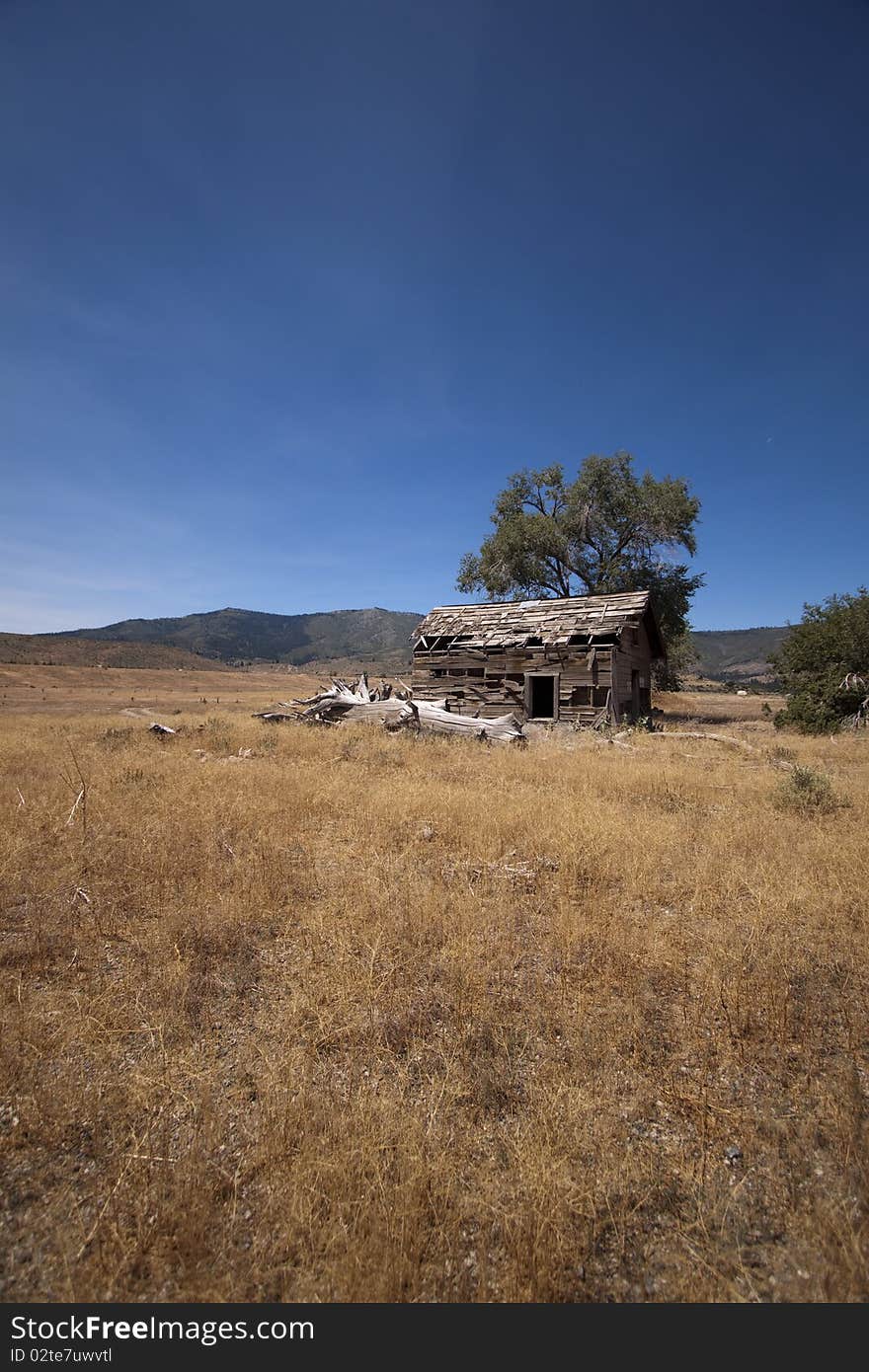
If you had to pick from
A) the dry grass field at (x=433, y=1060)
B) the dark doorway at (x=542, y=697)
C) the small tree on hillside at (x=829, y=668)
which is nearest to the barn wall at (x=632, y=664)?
the dark doorway at (x=542, y=697)

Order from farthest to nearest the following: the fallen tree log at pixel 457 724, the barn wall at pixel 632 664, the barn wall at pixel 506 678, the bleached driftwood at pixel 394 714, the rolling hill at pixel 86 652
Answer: the rolling hill at pixel 86 652, the barn wall at pixel 632 664, the barn wall at pixel 506 678, the bleached driftwood at pixel 394 714, the fallen tree log at pixel 457 724

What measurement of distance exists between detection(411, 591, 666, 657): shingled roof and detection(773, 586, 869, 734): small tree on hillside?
5.42 metres

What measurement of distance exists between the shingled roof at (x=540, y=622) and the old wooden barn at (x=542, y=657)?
1.5 inches

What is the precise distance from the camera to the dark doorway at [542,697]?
69.9 ft

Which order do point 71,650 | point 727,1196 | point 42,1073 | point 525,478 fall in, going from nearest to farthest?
point 727,1196 → point 42,1073 → point 525,478 → point 71,650

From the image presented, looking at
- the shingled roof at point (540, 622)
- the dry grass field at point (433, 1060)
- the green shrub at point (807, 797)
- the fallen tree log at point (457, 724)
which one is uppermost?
the shingled roof at point (540, 622)

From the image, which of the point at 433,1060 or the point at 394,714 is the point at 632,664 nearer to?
the point at 394,714

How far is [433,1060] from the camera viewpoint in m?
3.15

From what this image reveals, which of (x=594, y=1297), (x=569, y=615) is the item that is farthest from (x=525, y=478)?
(x=594, y=1297)

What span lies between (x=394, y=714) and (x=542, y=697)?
23.7 feet

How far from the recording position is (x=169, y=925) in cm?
452

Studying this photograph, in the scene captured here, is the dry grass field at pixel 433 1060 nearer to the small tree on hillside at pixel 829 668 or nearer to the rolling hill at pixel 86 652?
the small tree on hillside at pixel 829 668
